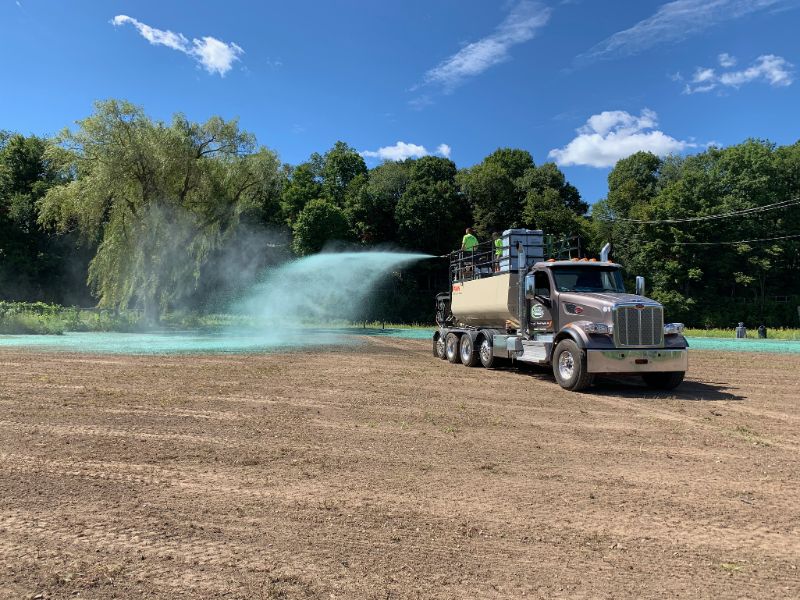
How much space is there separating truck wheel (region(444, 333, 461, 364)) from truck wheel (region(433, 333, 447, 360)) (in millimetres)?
656

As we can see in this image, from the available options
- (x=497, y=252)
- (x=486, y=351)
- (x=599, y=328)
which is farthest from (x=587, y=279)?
(x=486, y=351)

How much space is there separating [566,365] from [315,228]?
4020 cm

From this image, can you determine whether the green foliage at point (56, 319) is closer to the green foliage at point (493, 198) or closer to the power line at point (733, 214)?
the green foliage at point (493, 198)

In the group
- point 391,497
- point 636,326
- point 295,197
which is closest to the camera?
point 391,497

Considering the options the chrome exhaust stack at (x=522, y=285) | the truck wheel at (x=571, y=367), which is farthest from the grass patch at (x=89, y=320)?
the truck wheel at (x=571, y=367)

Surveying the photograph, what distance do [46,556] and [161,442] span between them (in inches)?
126

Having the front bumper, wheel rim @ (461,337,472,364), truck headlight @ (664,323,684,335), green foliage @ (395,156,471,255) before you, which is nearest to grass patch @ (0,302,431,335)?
green foliage @ (395,156,471,255)

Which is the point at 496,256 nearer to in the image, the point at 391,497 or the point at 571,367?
the point at 571,367

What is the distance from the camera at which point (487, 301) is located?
15.9 metres

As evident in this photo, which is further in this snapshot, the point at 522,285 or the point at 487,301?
the point at 487,301

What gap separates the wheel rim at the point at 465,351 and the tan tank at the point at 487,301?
72 cm

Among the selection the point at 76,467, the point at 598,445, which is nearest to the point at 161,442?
the point at 76,467

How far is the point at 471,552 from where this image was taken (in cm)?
396

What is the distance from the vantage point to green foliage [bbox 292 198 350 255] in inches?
1970
